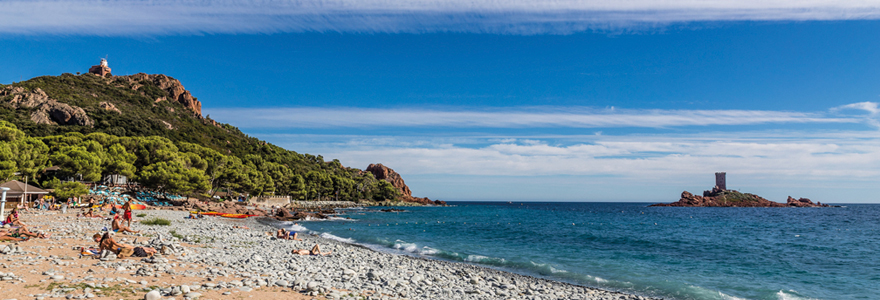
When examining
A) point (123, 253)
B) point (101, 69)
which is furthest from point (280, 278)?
point (101, 69)

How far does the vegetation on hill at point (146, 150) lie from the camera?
5094 cm

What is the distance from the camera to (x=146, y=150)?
2667 inches

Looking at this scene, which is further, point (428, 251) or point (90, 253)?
point (428, 251)

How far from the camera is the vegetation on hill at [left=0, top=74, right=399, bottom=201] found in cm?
5094

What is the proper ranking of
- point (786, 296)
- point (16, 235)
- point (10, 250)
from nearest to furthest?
point (10, 250) < point (16, 235) < point (786, 296)

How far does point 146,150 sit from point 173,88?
131349mm

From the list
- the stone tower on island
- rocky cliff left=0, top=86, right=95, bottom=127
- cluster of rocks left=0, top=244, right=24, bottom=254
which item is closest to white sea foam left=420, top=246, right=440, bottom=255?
cluster of rocks left=0, top=244, right=24, bottom=254

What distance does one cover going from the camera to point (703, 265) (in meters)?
24.8

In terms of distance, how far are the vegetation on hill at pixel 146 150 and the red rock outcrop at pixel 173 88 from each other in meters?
3.80

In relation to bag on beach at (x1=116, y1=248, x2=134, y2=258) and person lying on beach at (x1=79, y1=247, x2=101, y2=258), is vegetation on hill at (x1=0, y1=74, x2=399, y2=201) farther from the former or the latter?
bag on beach at (x1=116, y1=248, x2=134, y2=258)

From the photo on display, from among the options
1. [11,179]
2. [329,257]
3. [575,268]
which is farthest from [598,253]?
[11,179]

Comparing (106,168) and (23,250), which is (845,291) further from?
(106,168)

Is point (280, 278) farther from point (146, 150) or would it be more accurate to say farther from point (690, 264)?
point (146, 150)

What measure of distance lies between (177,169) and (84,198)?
11920mm
